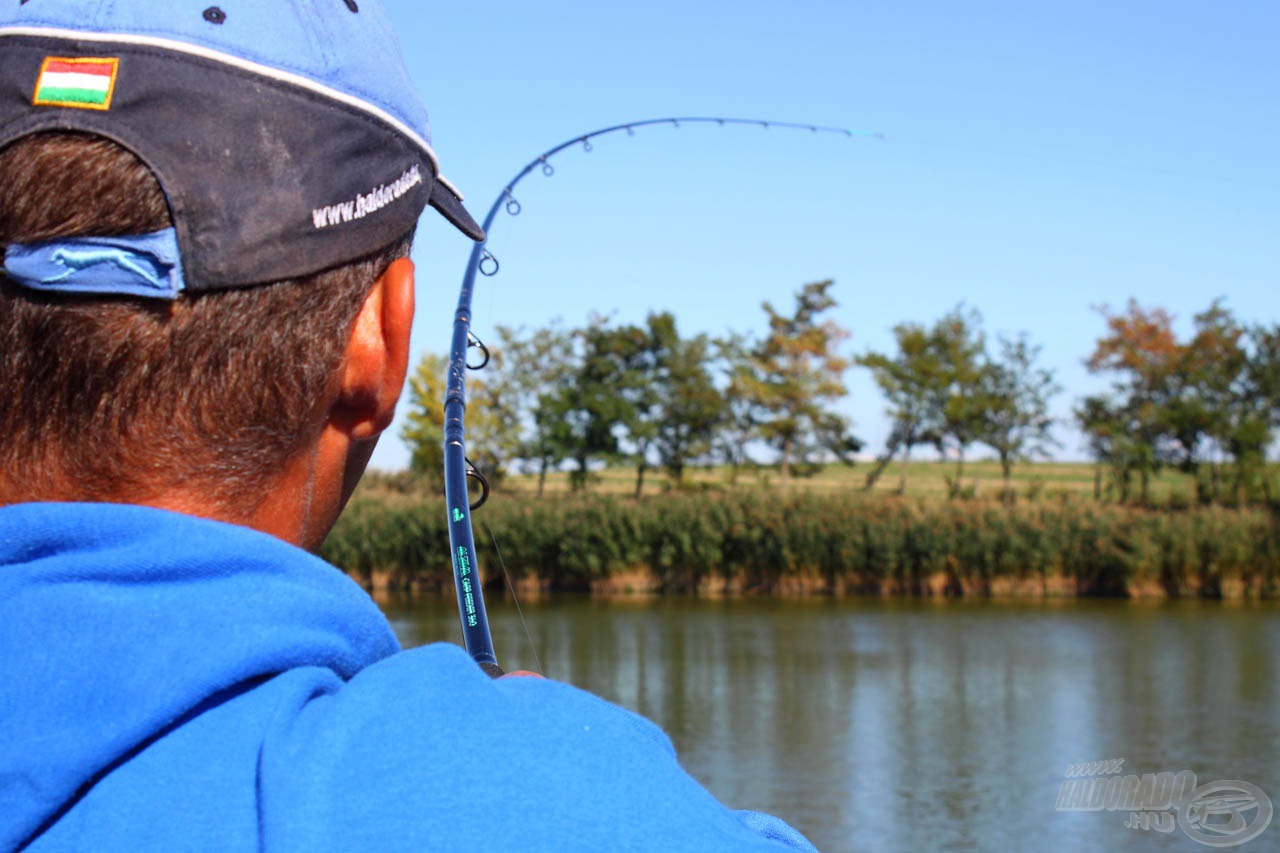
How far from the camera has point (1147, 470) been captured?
36062mm

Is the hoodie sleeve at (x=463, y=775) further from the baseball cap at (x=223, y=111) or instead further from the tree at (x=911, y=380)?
the tree at (x=911, y=380)

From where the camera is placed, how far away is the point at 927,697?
1664 centimetres

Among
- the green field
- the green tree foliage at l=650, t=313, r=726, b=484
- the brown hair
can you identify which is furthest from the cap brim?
the green tree foliage at l=650, t=313, r=726, b=484

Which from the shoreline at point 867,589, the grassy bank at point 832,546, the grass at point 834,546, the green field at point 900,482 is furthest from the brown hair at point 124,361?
the green field at point 900,482

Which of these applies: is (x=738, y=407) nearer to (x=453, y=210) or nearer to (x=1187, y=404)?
(x=1187, y=404)

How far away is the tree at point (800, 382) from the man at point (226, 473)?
37.5 m

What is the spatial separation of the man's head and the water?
1039 centimetres

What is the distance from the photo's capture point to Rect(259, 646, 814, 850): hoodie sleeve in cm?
64

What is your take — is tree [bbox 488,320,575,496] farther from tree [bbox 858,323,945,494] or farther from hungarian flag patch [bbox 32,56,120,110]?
hungarian flag patch [bbox 32,56,120,110]

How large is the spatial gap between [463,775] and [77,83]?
0.47m

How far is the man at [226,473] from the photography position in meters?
0.65

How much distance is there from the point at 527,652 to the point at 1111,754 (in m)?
8.42


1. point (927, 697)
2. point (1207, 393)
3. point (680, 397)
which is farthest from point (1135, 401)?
point (927, 697)

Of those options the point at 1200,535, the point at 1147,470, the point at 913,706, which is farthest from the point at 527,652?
the point at 1147,470
